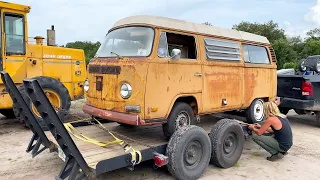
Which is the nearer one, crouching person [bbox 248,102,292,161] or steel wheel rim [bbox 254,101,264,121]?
crouching person [bbox 248,102,292,161]

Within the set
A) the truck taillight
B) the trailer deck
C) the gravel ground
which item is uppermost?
the truck taillight

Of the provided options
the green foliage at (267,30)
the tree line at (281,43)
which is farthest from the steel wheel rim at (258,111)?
the green foliage at (267,30)

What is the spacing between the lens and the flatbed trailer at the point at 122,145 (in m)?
3.87

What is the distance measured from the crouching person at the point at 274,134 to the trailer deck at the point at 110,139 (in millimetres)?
1103

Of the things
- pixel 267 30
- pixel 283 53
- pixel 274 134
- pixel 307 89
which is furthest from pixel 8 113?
pixel 267 30

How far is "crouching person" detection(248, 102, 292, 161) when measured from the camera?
6.02 m

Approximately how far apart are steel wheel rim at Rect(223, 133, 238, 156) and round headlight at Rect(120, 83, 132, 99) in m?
2.04

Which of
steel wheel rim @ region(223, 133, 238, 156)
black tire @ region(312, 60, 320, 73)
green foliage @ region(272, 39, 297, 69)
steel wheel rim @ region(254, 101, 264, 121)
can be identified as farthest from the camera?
green foliage @ region(272, 39, 297, 69)

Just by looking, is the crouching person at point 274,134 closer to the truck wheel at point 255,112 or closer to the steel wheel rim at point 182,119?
the truck wheel at point 255,112

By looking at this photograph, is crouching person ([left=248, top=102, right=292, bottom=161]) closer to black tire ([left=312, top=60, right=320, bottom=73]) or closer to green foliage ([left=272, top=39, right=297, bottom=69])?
black tire ([left=312, top=60, right=320, bottom=73])

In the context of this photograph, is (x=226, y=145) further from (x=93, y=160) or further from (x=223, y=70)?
(x=93, y=160)

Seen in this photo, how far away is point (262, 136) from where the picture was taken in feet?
20.5

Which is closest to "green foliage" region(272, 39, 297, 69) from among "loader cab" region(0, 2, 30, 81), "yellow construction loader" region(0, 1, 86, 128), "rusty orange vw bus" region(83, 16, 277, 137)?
"yellow construction loader" region(0, 1, 86, 128)

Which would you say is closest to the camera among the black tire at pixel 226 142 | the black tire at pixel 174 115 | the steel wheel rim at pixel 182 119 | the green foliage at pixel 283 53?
the black tire at pixel 174 115
